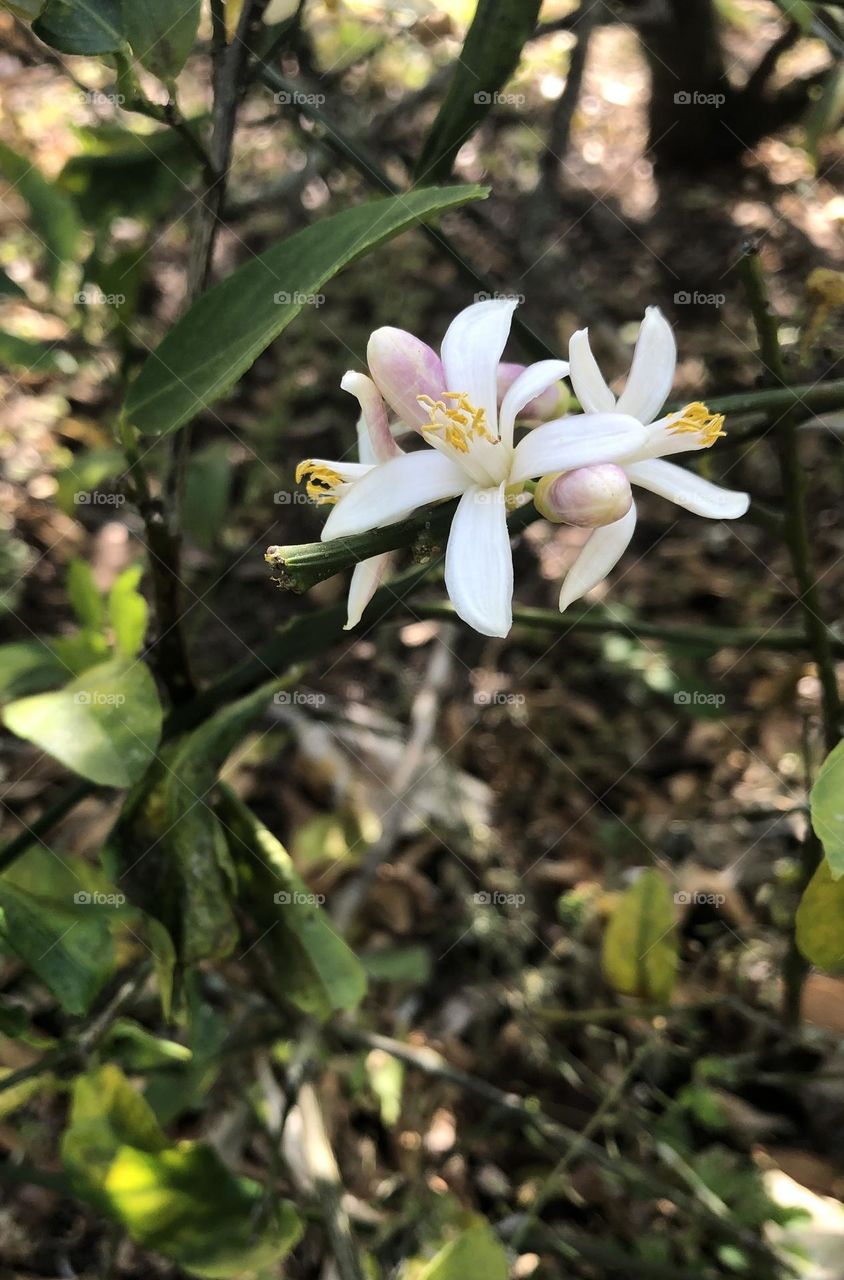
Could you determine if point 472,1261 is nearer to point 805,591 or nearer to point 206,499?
point 805,591

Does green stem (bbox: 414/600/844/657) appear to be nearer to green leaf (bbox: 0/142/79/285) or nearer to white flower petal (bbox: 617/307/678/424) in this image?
white flower petal (bbox: 617/307/678/424)

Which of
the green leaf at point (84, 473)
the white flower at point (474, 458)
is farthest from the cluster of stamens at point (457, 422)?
the green leaf at point (84, 473)

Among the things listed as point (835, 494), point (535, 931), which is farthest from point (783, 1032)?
point (835, 494)

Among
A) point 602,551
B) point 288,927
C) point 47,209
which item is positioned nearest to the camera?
point 602,551

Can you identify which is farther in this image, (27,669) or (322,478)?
(27,669)

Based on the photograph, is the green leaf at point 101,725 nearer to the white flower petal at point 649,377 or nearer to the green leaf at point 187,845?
the green leaf at point 187,845

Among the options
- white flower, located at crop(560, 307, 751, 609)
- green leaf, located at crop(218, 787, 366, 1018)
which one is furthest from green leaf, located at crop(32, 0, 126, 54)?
green leaf, located at crop(218, 787, 366, 1018)

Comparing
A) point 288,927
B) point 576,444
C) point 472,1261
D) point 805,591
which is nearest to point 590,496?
point 576,444
